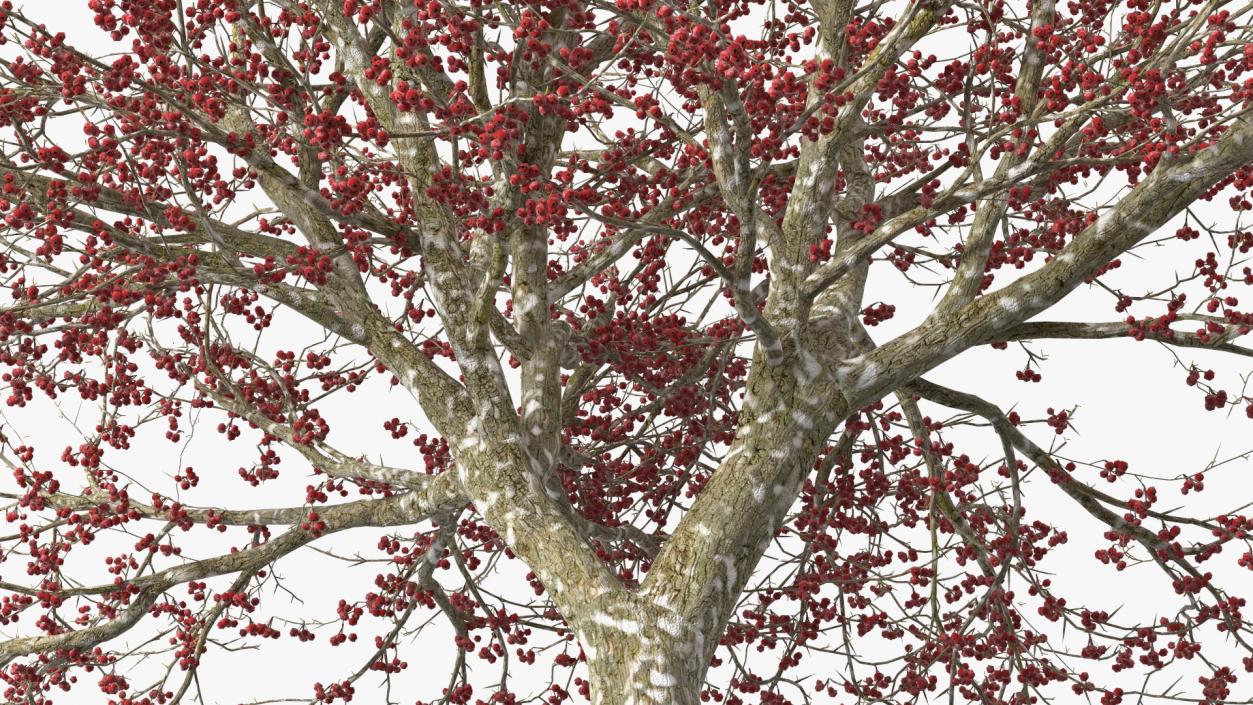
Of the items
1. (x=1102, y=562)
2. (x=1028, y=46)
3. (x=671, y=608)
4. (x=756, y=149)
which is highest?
(x=1028, y=46)

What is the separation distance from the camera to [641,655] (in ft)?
19.5

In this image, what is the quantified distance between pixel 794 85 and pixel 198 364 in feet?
11.9

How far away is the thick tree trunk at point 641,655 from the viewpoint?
5.91m

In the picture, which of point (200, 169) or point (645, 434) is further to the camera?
point (645, 434)

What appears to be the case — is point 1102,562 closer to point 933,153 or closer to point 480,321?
point 933,153

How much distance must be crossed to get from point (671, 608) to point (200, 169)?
2705 millimetres

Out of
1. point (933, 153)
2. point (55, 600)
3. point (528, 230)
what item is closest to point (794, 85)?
point (528, 230)

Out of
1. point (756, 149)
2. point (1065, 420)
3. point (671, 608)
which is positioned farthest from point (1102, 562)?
point (756, 149)

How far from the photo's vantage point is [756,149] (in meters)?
5.53

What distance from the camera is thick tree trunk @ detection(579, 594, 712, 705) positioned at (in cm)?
591

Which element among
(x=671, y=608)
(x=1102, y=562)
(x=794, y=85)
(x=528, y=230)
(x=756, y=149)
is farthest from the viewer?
(x=1102, y=562)

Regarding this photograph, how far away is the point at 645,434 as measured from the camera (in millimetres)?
7781

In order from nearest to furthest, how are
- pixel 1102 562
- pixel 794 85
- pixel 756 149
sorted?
pixel 794 85
pixel 756 149
pixel 1102 562

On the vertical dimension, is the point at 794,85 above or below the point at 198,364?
below
